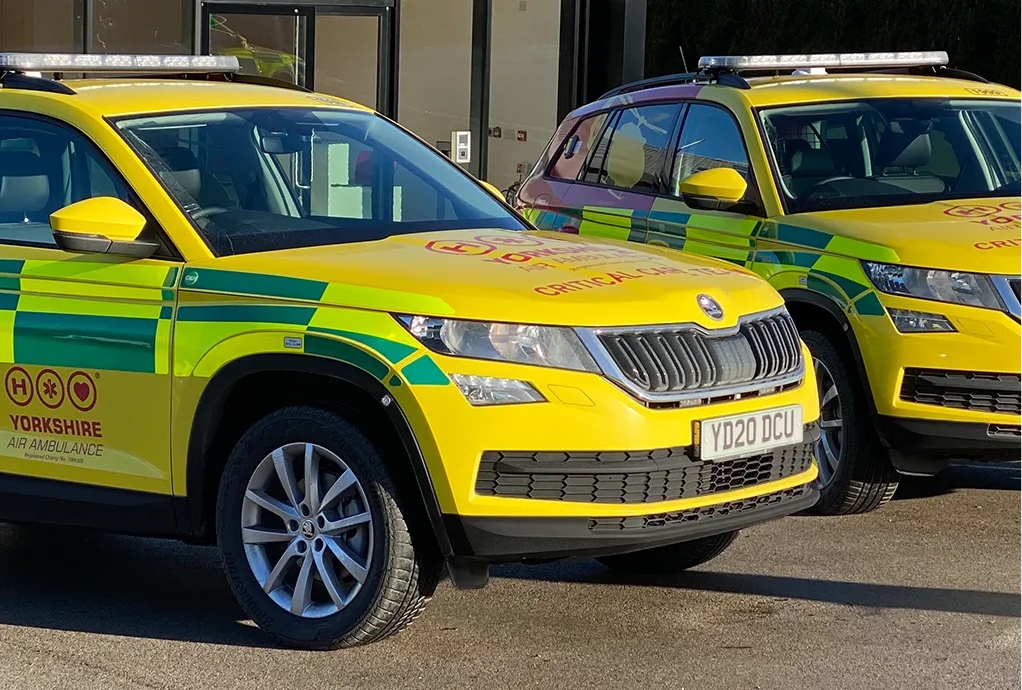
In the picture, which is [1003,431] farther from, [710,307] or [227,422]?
[227,422]

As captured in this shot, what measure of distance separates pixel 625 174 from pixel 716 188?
1.18m

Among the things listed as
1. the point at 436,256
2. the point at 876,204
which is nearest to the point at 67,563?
the point at 436,256

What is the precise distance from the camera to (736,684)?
466 cm

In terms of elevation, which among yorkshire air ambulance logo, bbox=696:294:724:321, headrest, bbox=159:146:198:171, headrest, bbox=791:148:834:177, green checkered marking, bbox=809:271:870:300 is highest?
headrest, bbox=159:146:198:171

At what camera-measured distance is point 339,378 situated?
15.5 ft

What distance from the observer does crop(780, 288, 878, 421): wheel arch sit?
6.47 m

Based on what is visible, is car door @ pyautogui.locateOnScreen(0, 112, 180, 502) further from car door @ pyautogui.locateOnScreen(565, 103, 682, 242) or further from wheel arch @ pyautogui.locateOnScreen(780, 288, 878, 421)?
car door @ pyautogui.locateOnScreen(565, 103, 682, 242)

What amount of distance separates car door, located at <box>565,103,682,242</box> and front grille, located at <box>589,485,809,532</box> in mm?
2911

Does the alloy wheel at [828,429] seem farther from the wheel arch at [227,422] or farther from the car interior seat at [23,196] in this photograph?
the car interior seat at [23,196]

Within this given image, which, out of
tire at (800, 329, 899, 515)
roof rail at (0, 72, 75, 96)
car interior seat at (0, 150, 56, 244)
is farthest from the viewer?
tire at (800, 329, 899, 515)

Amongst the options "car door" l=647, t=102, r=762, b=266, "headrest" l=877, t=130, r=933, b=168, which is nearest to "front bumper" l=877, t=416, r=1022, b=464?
"car door" l=647, t=102, r=762, b=266

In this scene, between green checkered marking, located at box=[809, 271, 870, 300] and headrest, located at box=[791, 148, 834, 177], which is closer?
green checkered marking, located at box=[809, 271, 870, 300]

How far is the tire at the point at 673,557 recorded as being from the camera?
5.81 m

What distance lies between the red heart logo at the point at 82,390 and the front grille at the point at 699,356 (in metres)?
1.60
